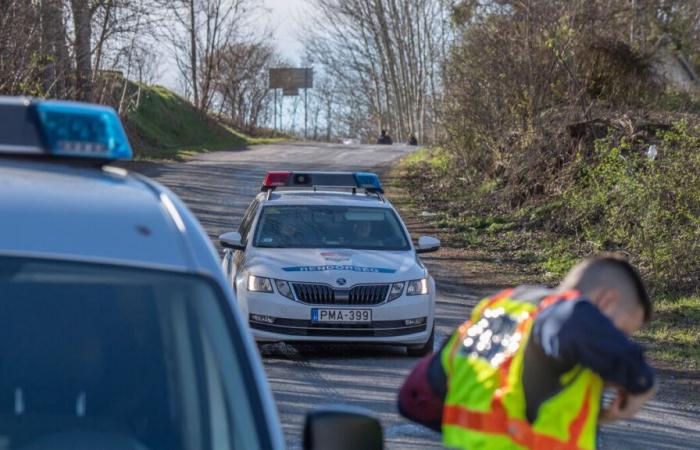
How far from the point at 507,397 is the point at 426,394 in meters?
0.36

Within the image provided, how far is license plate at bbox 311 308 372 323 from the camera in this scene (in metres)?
10.9

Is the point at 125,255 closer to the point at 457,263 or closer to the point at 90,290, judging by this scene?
the point at 90,290

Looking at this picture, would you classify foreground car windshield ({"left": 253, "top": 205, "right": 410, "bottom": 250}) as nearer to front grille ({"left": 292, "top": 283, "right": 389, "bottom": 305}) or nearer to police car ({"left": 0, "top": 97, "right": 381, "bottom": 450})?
front grille ({"left": 292, "top": 283, "right": 389, "bottom": 305})

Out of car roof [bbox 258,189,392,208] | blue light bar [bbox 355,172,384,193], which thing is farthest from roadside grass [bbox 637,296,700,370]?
blue light bar [bbox 355,172,384,193]

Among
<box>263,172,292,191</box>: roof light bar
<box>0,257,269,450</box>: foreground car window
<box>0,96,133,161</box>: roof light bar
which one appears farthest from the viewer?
<box>263,172,292,191</box>: roof light bar

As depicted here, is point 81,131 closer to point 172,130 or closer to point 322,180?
point 322,180

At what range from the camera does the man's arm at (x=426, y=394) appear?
3.18 meters

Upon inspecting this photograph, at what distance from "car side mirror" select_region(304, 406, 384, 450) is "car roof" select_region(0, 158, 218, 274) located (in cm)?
51

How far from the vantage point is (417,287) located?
11219 millimetres

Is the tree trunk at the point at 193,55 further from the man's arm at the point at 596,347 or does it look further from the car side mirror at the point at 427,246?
the man's arm at the point at 596,347

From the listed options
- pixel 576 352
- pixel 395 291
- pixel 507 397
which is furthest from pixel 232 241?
pixel 576 352

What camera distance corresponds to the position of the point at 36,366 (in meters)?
3.40

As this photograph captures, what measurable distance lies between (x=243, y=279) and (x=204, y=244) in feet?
25.8

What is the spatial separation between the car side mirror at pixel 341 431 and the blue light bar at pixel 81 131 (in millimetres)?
1082
